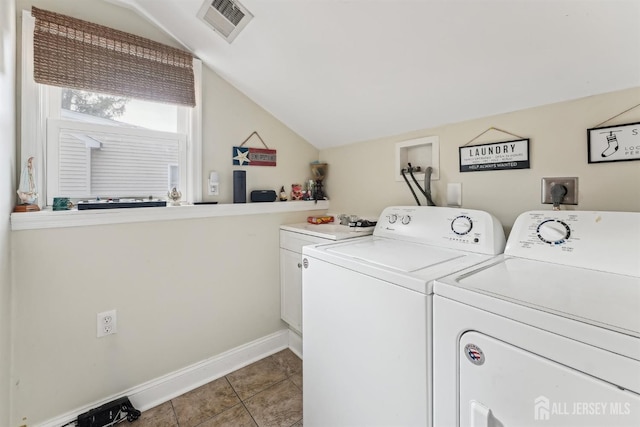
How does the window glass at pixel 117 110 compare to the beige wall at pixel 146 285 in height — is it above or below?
above

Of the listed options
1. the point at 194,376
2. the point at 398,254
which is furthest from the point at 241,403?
the point at 398,254

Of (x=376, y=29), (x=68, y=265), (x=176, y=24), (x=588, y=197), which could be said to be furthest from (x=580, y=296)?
(x=176, y=24)

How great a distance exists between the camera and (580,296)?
2.26ft

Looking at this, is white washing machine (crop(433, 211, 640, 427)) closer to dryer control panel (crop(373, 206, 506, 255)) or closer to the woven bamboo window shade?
dryer control panel (crop(373, 206, 506, 255))

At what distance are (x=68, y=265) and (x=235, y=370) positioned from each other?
3.88ft

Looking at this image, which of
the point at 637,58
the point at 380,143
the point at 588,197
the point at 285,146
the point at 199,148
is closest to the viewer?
the point at 637,58

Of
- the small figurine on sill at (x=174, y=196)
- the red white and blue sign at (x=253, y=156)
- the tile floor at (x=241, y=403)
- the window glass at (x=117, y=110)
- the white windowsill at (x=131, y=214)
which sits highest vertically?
the window glass at (x=117, y=110)

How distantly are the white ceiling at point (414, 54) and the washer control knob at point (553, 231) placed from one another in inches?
21.5

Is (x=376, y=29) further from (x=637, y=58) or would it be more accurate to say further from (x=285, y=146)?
(x=285, y=146)

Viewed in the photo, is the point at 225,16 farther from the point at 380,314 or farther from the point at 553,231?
the point at 553,231

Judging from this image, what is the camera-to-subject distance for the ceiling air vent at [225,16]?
1317 millimetres

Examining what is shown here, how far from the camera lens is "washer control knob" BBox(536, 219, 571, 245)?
976 millimetres

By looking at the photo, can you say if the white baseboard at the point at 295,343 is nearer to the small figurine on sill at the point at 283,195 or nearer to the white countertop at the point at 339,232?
the white countertop at the point at 339,232

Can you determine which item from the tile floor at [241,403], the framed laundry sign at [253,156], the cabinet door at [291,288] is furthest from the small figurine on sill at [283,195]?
the tile floor at [241,403]
